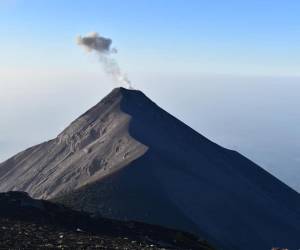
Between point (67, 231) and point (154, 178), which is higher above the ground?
point (154, 178)

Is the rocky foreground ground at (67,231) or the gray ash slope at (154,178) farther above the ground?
the gray ash slope at (154,178)

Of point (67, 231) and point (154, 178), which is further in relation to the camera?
point (154, 178)

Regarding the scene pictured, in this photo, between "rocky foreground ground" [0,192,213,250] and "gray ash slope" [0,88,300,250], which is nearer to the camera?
"rocky foreground ground" [0,192,213,250]

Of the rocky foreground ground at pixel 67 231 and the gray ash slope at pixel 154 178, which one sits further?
the gray ash slope at pixel 154 178
